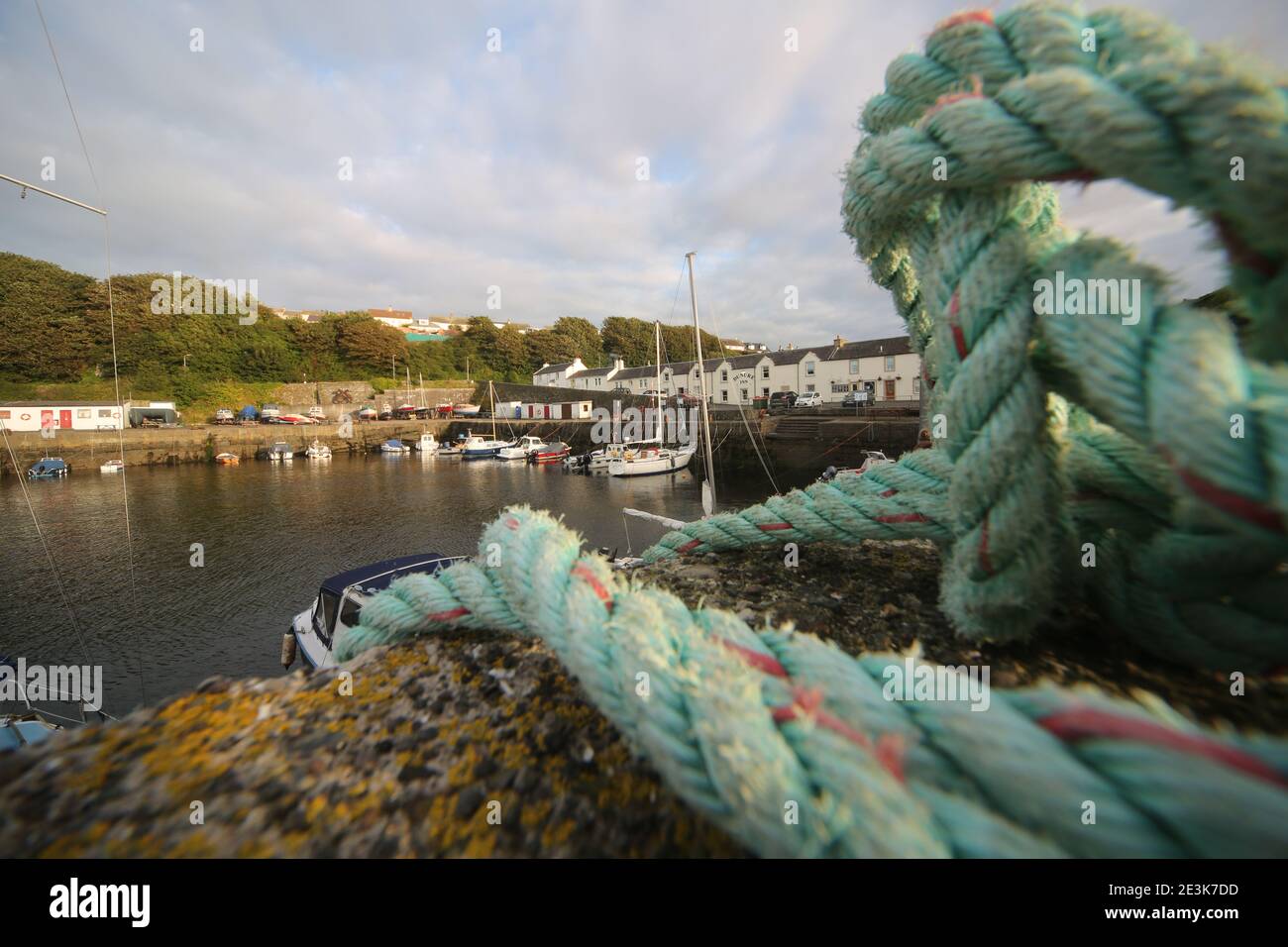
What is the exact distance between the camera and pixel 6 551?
61.6ft

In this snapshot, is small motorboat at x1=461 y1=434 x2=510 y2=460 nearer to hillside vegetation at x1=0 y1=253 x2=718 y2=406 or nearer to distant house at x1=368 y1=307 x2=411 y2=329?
hillside vegetation at x1=0 y1=253 x2=718 y2=406

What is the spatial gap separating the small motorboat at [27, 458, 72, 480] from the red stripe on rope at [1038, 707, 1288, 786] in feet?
171

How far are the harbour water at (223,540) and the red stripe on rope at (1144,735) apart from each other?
11906 mm

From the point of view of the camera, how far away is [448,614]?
1545 mm

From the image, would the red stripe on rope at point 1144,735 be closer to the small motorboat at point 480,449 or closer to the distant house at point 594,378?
the small motorboat at point 480,449

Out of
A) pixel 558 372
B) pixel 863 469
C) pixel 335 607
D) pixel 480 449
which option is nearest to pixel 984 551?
pixel 863 469

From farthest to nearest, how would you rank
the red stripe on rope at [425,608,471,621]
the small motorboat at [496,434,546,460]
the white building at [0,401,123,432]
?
the small motorboat at [496,434,546,460] → the white building at [0,401,123,432] → the red stripe on rope at [425,608,471,621]

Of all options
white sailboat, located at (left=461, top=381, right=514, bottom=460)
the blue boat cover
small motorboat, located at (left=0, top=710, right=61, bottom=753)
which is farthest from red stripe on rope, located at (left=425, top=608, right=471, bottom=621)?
white sailboat, located at (left=461, top=381, right=514, bottom=460)

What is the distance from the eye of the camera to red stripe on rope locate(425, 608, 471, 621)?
60.6 inches

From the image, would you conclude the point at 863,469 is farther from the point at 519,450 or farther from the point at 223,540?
the point at 519,450

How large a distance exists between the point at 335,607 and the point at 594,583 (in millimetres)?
9160

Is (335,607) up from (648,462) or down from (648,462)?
down

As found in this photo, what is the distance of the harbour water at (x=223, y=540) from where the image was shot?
1214 cm
